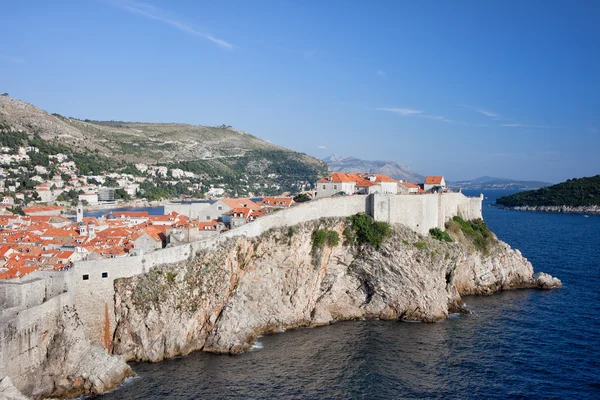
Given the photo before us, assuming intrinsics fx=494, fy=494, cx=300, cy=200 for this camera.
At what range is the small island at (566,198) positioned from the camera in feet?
402

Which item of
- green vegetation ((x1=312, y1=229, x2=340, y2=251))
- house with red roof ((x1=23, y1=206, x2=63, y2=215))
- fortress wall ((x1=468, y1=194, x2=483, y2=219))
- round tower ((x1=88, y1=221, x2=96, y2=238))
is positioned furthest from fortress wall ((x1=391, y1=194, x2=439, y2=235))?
house with red roof ((x1=23, y1=206, x2=63, y2=215))

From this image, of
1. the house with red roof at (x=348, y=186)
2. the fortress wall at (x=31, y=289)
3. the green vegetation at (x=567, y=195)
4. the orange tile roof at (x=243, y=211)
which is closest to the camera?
the fortress wall at (x=31, y=289)

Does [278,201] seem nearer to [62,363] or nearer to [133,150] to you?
[62,363]

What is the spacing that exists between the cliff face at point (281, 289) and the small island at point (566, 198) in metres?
96.4

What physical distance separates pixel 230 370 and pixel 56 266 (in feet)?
42.2

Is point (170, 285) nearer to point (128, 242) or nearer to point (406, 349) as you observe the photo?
point (128, 242)

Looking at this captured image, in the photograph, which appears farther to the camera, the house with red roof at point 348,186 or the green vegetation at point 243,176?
the green vegetation at point 243,176

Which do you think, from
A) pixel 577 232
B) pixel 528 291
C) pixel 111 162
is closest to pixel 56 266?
pixel 528 291

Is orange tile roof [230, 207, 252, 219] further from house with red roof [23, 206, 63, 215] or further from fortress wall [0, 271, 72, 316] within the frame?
house with red roof [23, 206, 63, 215]

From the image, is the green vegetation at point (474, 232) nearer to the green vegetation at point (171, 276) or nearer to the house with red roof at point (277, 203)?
the house with red roof at point (277, 203)

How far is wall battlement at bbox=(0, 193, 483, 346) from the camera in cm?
2445

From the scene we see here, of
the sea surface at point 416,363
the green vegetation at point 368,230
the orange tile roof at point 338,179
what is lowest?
the sea surface at point 416,363

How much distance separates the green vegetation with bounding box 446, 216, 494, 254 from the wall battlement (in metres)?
2.29

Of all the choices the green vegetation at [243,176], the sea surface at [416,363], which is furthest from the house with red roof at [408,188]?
the green vegetation at [243,176]
